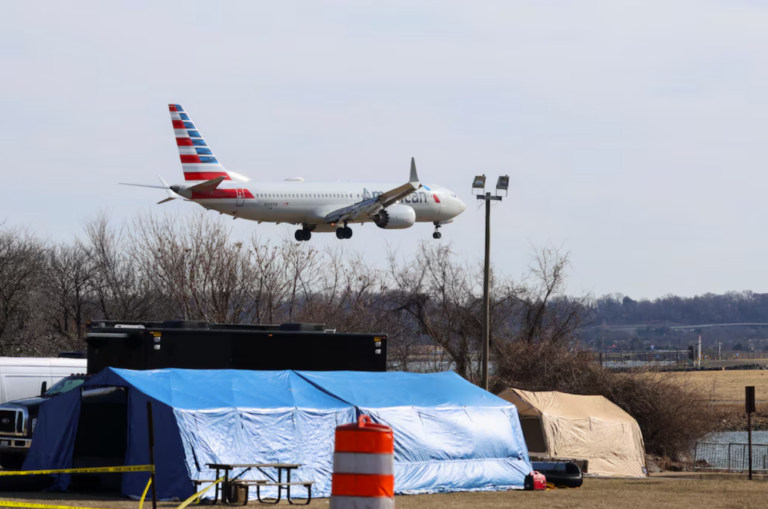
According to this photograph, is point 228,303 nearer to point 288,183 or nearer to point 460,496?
point 288,183

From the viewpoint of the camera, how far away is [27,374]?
26.2m

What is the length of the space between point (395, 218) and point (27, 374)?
24962 millimetres

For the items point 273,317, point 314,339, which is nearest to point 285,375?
point 314,339

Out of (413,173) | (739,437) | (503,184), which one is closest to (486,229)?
(503,184)

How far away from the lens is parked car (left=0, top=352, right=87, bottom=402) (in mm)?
25844

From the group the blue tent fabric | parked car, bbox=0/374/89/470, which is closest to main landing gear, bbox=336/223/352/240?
the blue tent fabric

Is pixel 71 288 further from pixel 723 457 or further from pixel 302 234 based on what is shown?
pixel 723 457

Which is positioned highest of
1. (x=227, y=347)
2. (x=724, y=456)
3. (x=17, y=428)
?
(x=227, y=347)

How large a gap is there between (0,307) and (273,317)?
12782 millimetres

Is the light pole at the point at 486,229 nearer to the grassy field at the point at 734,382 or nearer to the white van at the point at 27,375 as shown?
the white van at the point at 27,375

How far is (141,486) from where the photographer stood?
59.5 feet

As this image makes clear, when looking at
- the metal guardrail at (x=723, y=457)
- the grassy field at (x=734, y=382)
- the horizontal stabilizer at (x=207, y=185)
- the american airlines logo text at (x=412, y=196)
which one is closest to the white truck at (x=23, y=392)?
the horizontal stabilizer at (x=207, y=185)

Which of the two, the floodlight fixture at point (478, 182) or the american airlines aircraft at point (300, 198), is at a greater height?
the american airlines aircraft at point (300, 198)

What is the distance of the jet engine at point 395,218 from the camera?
160 ft
